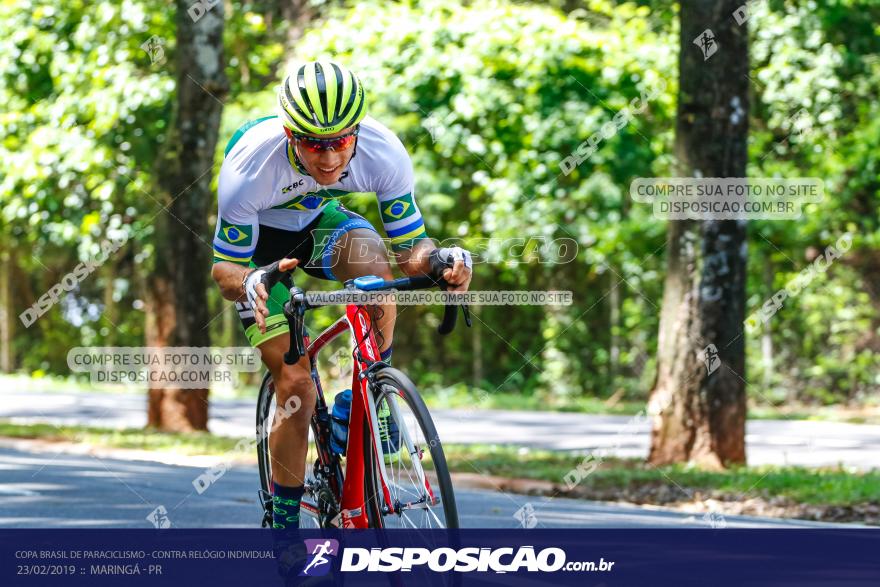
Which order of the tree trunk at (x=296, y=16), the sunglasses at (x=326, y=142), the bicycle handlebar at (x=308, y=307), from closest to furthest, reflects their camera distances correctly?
1. the bicycle handlebar at (x=308, y=307)
2. the sunglasses at (x=326, y=142)
3. the tree trunk at (x=296, y=16)

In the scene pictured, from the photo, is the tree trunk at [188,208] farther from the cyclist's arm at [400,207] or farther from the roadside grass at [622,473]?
the cyclist's arm at [400,207]

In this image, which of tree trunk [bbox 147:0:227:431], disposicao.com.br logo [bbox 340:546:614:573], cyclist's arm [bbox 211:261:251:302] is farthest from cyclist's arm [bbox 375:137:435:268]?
tree trunk [bbox 147:0:227:431]

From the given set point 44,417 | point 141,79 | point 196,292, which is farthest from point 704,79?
point 44,417

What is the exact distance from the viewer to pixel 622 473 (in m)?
10.4

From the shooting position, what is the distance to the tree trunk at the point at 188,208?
13875 millimetres

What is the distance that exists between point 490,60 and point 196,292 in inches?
250

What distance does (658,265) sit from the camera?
785 inches

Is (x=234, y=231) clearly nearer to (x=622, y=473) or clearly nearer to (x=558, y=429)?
(x=622, y=473)

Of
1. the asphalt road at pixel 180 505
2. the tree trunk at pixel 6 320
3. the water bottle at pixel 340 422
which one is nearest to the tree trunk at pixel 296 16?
the tree trunk at pixel 6 320

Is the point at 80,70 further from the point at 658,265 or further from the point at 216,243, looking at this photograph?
the point at 216,243

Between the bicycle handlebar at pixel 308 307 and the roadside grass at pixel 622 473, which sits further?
the roadside grass at pixel 622 473

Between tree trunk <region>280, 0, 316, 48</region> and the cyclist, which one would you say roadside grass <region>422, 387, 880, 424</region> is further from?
the cyclist

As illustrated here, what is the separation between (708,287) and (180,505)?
15.7 feet

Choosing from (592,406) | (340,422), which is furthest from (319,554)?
(592,406)
